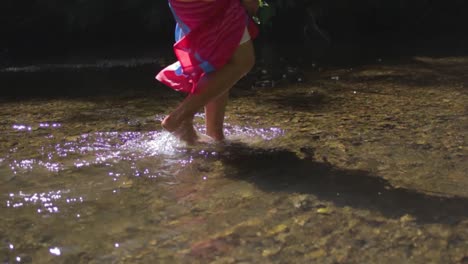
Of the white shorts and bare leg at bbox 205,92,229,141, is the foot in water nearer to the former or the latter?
bare leg at bbox 205,92,229,141

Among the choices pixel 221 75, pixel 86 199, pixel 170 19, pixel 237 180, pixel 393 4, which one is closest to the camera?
pixel 86 199

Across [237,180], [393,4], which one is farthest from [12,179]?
[393,4]

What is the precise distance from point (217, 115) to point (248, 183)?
2.36 ft

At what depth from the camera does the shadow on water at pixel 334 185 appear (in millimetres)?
1915

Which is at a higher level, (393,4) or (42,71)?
(393,4)

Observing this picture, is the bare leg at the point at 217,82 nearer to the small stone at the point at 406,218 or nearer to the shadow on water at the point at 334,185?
the shadow on water at the point at 334,185

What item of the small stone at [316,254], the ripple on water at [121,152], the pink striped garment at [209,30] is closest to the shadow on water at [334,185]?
the ripple on water at [121,152]

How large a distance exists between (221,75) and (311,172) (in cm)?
66

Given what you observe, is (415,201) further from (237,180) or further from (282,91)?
(282,91)

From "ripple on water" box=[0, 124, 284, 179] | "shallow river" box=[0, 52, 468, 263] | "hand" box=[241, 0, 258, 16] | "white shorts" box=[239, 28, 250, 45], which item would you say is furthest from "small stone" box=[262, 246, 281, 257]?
"hand" box=[241, 0, 258, 16]

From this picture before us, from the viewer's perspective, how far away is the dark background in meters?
7.90

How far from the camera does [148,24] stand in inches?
317

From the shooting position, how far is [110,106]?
388 centimetres

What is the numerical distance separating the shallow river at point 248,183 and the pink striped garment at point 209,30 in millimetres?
452
